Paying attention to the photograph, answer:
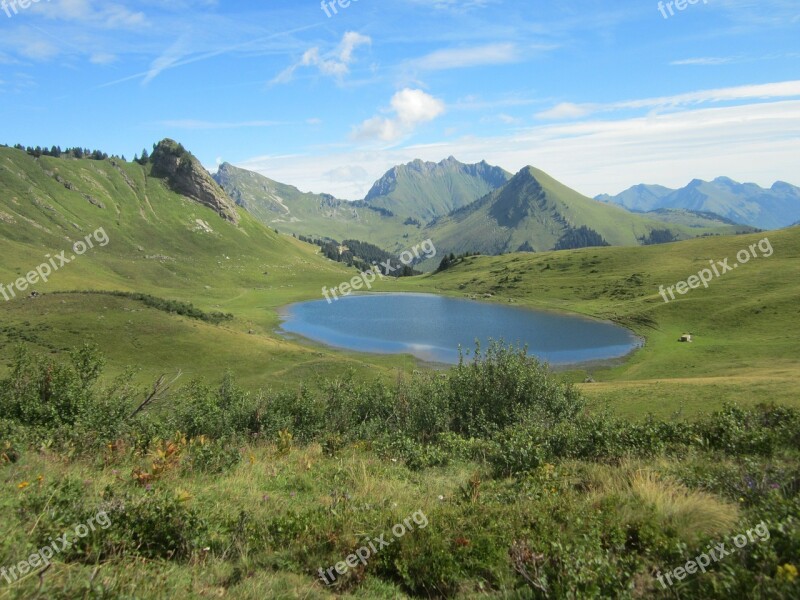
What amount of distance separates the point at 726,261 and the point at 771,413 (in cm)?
17326

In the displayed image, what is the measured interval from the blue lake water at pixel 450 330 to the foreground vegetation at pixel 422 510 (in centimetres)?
6476

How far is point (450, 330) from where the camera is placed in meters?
124

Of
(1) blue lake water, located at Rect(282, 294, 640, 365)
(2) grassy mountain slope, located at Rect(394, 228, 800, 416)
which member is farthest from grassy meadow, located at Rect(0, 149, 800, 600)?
(1) blue lake water, located at Rect(282, 294, 640, 365)

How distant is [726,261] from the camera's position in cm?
15762

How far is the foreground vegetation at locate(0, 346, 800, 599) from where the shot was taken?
6.71m

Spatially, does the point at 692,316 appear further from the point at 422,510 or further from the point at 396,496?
the point at 422,510

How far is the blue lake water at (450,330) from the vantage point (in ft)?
326

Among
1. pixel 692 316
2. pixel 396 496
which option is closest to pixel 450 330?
pixel 692 316

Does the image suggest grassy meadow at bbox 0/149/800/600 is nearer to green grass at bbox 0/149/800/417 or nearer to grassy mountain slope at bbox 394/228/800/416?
green grass at bbox 0/149/800/417

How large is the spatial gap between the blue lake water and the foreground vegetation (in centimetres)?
6476

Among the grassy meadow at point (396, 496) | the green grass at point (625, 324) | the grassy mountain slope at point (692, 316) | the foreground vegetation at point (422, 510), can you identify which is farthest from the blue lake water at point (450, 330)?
the foreground vegetation at point (422, 510)

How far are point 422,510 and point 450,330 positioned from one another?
115 m

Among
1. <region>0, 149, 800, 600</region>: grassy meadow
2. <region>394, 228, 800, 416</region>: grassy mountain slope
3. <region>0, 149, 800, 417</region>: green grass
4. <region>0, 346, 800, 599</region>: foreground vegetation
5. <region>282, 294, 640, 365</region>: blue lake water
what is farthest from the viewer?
<region>282, 294, 640, 365</region>: blue lake water

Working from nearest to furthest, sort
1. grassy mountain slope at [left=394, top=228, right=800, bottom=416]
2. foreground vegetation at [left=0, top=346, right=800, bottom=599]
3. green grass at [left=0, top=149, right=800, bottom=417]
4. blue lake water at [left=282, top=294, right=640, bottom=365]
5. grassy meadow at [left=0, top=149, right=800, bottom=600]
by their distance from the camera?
foreground vegetation at [left=0, top=346, right=800, bottom=599], grassy meadow at [left=0, top=149, right=800, bottom=600], grassy mountain slope at [left=394, top=228, right=800, bottom=416], green grass at [left=0, top=149, right=800, bottom=417], blue lake water at [left=282, top=294, right=640, bottom=365]
